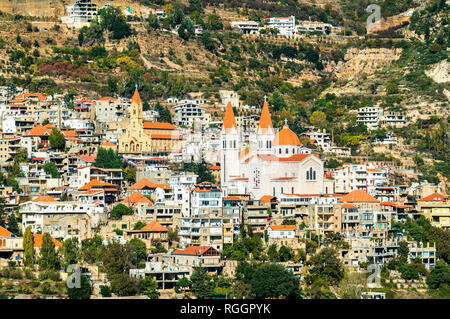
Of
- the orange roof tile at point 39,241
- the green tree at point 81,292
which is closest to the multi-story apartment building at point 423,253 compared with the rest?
the green tree at point 81,292

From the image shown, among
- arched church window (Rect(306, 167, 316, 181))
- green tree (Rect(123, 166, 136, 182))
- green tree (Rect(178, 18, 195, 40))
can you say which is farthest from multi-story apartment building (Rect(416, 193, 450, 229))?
green tree (Rect(178, 18, 195, 40))

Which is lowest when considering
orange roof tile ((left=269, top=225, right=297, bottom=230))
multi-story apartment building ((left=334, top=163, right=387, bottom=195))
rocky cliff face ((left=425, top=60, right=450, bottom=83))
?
orange roof tile ((left=269, top=225, right=297, bottom=230))

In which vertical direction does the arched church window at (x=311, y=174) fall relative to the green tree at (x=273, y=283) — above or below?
above

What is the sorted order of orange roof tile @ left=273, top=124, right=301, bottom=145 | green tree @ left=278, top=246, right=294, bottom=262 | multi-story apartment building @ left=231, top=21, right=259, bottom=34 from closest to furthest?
1. green tree @ left=278, top=246, right=294, bottom=262
2. orange roof tile @ left=273, top=124, right=301, bottom=145
3. multi-story apartment building @ left=231, top=21, right=259, bottom=34

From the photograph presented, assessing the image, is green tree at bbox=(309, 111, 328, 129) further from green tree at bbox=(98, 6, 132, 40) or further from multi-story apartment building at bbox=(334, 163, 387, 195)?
green tree at bbox=(98, 6, 132, 40)

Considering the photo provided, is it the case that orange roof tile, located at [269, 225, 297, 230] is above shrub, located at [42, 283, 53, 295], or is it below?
above

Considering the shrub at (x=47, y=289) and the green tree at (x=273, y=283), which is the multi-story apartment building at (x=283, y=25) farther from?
the shrub at (x=47, y=289)
